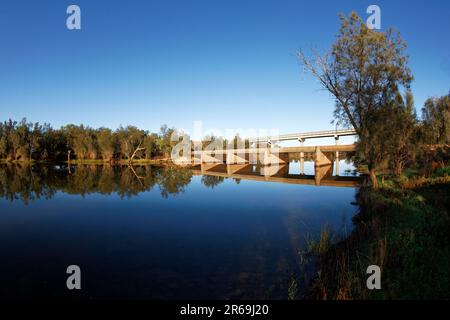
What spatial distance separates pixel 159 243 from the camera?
1303cm

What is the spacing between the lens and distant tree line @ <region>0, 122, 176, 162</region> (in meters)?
87.3

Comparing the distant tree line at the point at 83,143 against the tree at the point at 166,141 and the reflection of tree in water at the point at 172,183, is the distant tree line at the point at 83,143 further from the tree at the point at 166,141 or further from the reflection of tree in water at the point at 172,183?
the reflection of tree in water at the point at 172,183

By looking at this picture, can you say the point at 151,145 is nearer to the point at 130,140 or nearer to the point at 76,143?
the point at 130,140

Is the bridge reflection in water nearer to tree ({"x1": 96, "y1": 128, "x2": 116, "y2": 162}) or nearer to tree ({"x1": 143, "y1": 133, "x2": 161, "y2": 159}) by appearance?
tree ({"x1": 143, "y1": 133, "x2": 161, "y2": 159})

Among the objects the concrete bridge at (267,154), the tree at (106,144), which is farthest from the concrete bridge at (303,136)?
the tree at (106,144)

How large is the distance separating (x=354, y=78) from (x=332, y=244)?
13.5 meters

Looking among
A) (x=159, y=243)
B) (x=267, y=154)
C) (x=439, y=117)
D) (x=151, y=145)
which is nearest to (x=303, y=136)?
(x=267, y=154)

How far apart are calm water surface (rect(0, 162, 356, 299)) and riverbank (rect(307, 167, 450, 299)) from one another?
1.61m

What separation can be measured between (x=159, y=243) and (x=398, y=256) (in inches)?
392

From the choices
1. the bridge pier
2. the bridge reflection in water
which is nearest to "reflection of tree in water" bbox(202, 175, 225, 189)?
the bridge reflection in water

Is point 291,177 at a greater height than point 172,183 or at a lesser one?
greater

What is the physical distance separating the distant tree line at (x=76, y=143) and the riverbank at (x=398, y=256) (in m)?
82.0
